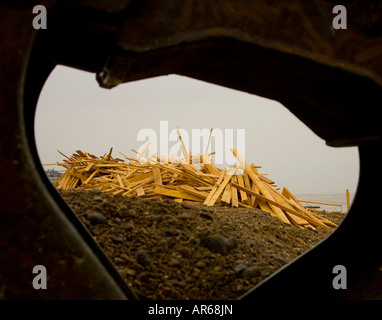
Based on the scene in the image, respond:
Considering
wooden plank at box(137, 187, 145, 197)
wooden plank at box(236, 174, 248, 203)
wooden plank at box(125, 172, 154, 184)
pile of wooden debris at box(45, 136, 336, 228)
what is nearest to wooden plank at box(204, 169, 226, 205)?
pile of wooden debris at box(45, 136, 336, 228)

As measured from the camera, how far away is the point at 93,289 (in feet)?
3.09

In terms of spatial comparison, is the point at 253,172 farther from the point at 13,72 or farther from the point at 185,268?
the point at 13,72

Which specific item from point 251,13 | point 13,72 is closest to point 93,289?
point 13,72

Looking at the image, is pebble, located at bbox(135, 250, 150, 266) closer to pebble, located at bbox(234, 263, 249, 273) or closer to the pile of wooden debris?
pebble, located at bbox(234, 263, 249, 273)

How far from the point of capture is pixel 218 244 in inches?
91.1

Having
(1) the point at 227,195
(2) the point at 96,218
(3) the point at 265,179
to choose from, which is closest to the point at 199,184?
(1) the point at 227,195

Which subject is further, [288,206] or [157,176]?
[157,176]

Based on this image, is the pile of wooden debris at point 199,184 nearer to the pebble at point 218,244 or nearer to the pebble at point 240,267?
the pebble at point 218,244

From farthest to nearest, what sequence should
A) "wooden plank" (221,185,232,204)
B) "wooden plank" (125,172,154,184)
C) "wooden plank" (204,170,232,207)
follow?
1. "wooden plank" (125,172,154,184)
2. "wooden plank" (221,185,232,204)
3. "wooden plank" (204,170,232,207)

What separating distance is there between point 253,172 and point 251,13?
5.39m

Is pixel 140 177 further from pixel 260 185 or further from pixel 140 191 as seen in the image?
pixel 260 185

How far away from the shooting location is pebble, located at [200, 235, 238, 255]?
228 cm

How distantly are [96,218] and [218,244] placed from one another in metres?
0.94

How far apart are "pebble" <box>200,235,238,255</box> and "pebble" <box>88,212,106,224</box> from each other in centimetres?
78
